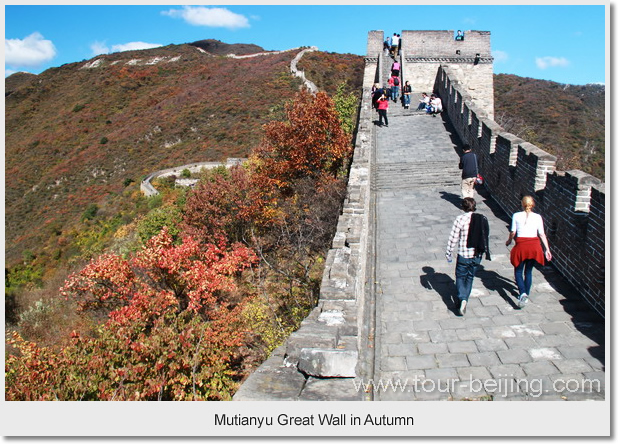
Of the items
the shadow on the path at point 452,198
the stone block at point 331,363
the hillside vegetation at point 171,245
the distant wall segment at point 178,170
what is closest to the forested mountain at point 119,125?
the hillside vegetation at point 171,245

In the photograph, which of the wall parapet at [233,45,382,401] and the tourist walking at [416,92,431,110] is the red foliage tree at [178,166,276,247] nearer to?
the tourist walking at [416,92,431,110]

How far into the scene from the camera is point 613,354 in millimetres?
4484

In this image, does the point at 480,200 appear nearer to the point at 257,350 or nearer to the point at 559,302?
the point at 559,302

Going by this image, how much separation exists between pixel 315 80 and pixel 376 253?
4663cm

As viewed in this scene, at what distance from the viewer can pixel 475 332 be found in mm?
5254

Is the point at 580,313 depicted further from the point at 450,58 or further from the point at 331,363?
the point at 450,58

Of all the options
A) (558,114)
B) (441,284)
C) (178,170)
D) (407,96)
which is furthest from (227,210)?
(558,114)

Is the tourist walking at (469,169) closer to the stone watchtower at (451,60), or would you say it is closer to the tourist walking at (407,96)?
the tourist walking at (407,96)

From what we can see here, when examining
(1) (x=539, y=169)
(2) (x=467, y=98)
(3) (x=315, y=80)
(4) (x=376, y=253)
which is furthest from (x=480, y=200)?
(3) (x=315, y=80)

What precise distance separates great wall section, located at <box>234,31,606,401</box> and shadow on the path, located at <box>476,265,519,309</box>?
0.02 meters

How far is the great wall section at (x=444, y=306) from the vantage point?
4012 millimetres

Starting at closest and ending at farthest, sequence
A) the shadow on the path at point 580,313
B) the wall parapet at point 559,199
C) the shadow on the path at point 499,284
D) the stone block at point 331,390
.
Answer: the stone block at point 331,390, the shadow on the path at point 580,313, the wall parapet at point 559,199, the shadow on the path at point 499,284

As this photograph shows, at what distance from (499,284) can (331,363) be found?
357 centimetres

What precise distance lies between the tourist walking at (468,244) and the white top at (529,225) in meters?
0.41
